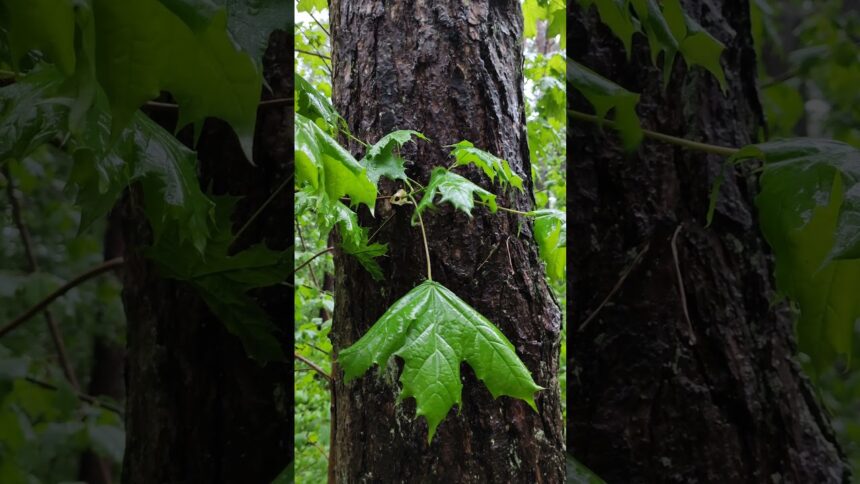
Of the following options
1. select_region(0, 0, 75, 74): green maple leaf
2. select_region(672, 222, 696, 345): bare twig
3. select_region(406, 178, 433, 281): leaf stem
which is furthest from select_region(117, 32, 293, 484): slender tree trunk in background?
select_region(672, 222, 696, 345): bare twig

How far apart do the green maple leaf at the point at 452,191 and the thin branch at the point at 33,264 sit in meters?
0.29

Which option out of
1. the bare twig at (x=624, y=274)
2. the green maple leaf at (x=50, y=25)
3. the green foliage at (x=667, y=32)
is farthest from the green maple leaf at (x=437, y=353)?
the green maple leaf at (x=50, y=25)

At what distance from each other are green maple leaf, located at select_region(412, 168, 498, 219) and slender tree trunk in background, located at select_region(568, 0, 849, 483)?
0.11 m

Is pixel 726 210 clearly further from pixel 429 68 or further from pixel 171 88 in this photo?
pixel 171 88

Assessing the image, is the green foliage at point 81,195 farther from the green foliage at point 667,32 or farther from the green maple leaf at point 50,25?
the green foliage at point 667,32

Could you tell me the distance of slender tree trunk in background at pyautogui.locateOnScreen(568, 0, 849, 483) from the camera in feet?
1.78

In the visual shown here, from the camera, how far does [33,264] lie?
0.33 meters

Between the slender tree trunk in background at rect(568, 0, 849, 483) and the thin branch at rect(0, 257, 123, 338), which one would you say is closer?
the thin branch at rect(0, 257, 123, 338)

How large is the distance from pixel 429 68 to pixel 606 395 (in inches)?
13.6

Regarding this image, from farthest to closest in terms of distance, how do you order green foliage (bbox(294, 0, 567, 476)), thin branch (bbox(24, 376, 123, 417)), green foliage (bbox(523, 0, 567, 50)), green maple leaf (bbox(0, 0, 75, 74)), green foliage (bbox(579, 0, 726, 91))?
green foliage (bbox(523, 0, 567, 50)) → green foliage (bbox(294, 0, 567, 476)) → green foliage (bbox(579, 0, 726, 91)) → thin branch (bbox(24, 376, 123, 417)) → green maple leaf (bbox(0, 0, 75, 74))

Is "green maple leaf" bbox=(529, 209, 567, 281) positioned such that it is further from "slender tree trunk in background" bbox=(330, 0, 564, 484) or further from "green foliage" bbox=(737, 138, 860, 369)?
"green foliage" bbox=(737, 138, 860, 369)

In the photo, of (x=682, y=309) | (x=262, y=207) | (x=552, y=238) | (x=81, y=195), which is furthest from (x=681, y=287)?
(x=81, y=195)

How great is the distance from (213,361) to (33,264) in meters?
0.16

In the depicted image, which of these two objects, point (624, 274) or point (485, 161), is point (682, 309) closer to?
point (624, 274)
